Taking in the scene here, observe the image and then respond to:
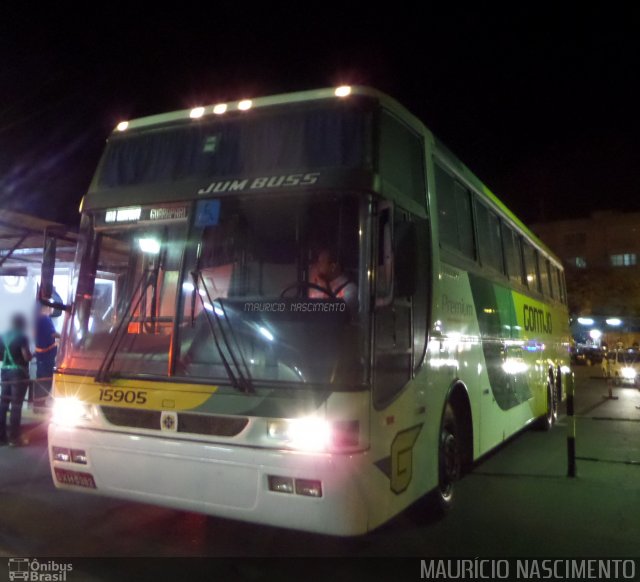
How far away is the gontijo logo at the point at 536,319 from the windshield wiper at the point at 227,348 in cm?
644

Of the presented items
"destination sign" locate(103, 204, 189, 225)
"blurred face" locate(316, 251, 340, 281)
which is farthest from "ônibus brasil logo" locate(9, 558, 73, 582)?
"blurred face" locate(316, 251, 340, 281)

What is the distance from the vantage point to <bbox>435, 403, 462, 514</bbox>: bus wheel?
5922mm

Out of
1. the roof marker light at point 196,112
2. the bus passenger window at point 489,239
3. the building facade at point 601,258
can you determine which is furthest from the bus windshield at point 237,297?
the building facade at point 601,258

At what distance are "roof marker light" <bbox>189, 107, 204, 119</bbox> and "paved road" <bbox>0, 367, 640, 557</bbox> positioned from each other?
12.1 ft

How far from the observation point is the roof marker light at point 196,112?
5489 millimetres

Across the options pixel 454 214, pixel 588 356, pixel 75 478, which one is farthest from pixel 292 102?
pixel 588 356

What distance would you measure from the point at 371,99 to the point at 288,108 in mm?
696

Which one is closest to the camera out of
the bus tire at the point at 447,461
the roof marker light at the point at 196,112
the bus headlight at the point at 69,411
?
the bus headlight at the point at 69,411

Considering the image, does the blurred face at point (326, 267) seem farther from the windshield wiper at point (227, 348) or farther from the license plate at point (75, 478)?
the license plate at point (75, 478)

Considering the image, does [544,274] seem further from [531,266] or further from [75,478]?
[75,478]

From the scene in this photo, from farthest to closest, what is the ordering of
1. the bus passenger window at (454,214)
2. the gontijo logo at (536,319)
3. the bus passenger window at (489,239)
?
1. the gontijo logo at (536,319)
2. the bus passenger window at (489,239)
3. the bus passenger window at (454,214)

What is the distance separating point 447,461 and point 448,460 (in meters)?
0.04

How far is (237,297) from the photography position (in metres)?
4.76

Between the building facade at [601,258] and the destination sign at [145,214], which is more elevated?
the building facade at [601,258]
